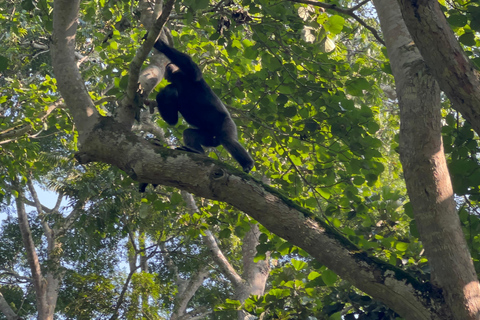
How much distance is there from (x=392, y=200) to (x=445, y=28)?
8.04 feet

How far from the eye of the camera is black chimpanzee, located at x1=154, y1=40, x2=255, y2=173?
5.92 meters

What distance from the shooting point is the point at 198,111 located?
20.0 ft

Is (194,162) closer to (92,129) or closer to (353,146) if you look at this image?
(92,129)

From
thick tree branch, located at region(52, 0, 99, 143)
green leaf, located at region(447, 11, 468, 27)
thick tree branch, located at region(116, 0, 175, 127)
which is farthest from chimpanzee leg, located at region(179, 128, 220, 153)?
green leaf, located at region(447, 11, 468, 27)

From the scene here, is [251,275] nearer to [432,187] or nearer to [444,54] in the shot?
[432,187]

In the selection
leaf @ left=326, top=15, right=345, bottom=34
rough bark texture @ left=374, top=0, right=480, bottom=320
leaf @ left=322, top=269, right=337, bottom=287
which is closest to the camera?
rough bark texture @ left=374, top=0, right=480, bottom=320

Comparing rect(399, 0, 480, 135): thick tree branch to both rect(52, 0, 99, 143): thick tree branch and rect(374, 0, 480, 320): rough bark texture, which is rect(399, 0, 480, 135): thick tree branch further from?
rect(52, 0, 99, 143): thick tree branch

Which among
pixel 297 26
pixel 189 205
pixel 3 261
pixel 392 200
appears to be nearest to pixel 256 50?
pixel 297 26

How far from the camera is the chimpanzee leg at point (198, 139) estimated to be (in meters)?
6.14

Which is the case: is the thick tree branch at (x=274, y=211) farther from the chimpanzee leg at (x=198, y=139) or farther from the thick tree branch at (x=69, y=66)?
the chimpanzee leg at (x=198, y=139)

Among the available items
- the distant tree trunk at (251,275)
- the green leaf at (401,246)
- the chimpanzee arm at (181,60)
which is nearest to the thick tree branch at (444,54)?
the green leaf at (401,246)

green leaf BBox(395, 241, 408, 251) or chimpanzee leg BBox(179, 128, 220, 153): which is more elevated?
chimpanzee leg BBox(179, 128, 220, 153)

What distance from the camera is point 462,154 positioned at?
3.85 metres

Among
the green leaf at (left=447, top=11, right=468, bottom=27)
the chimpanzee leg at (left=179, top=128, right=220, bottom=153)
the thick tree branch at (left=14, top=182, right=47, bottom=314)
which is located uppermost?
the thick tree branch at (left=14, top=182, right=47, bottom=314)
